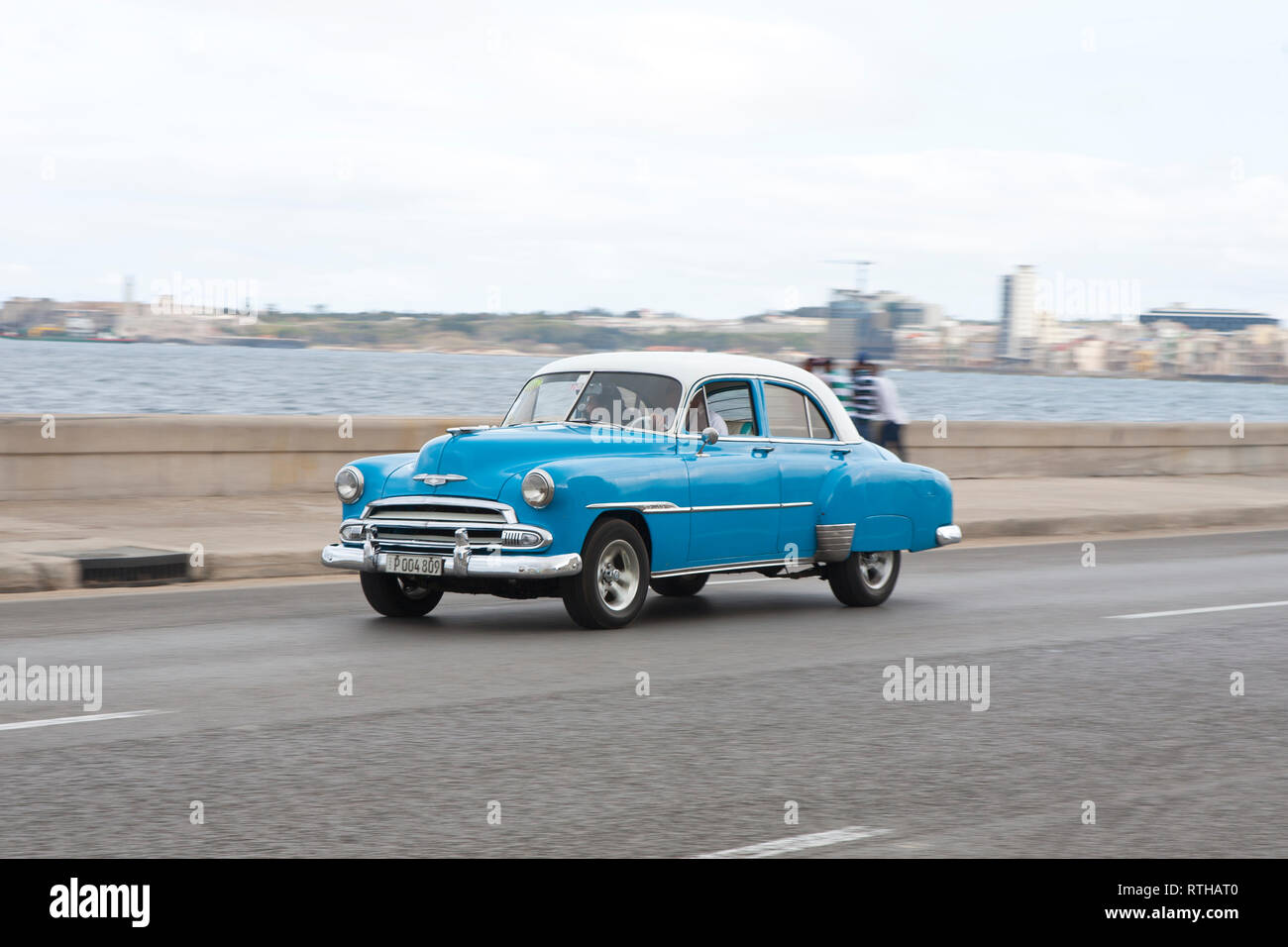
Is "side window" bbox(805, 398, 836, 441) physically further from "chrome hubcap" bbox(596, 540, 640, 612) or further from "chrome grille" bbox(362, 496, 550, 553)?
"chrome grille" bbox(362, 496, 550, 553)

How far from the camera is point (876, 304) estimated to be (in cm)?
2916

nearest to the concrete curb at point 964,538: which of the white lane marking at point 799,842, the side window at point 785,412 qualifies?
the side window at point 785,412

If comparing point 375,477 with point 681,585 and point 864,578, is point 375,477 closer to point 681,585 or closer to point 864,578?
point 681,585

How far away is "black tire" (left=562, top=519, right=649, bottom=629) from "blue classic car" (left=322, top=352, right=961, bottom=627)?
0.04 ft

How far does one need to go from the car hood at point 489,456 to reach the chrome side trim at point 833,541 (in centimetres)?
199

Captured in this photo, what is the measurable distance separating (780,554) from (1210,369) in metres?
79.8

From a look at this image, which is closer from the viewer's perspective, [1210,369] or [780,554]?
[780,554]

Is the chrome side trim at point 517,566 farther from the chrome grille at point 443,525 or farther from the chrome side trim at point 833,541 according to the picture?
the chrome side trim at point 833,541

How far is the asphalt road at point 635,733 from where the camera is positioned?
5664 mm

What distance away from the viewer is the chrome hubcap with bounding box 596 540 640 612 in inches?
417

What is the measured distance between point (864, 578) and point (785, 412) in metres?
1.34

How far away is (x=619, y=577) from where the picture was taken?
35.1ft
